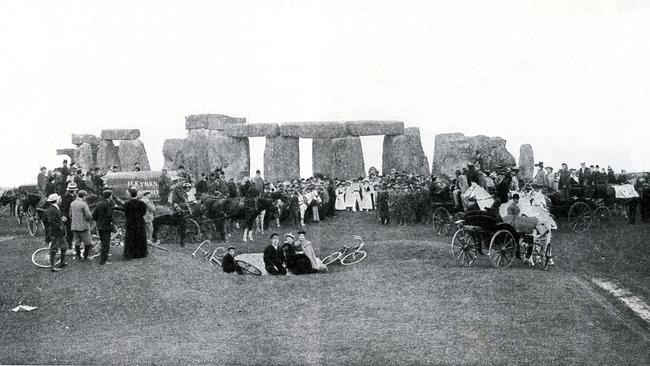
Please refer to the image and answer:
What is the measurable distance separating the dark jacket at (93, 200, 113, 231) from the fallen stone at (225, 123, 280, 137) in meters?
17.5

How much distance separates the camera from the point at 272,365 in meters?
8.81

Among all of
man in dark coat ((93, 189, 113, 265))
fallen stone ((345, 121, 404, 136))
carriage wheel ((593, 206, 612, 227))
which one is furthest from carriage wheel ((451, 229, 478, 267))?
fallen stone ((345, 121, 404, 136))

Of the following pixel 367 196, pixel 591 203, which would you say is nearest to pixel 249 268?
pixel 591 203

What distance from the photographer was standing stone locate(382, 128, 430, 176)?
3122cm

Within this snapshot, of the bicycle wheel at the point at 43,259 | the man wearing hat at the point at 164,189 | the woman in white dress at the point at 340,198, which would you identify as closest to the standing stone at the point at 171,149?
the woman in white dress at the point at 340,198

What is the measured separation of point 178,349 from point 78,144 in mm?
31020

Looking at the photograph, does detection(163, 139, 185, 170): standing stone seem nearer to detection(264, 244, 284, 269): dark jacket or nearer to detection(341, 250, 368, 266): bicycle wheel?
detection(341, 250, 368, 266): bicycle wheel

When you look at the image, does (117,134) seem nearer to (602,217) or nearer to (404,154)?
(404,154)

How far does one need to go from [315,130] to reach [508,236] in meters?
17.7

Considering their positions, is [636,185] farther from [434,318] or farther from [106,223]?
[106,223]

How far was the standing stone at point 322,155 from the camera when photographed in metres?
30.5

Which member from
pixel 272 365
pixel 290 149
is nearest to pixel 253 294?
pixel 272 365

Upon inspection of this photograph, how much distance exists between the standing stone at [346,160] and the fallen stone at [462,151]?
3.49 metres

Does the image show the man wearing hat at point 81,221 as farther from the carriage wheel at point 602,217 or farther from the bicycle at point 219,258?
the carriage wheel at point 602,217
